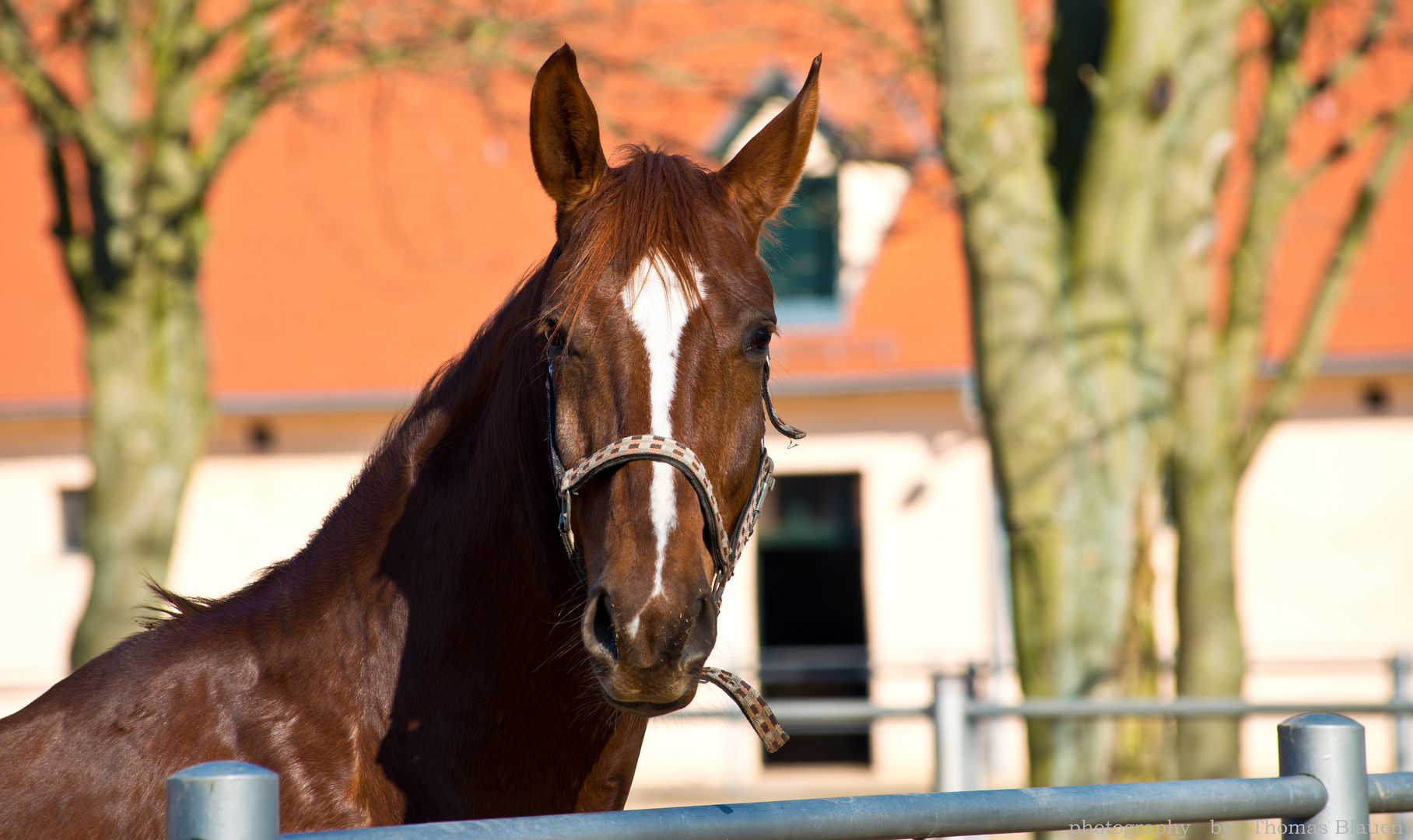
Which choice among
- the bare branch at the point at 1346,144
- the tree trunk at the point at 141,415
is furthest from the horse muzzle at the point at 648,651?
the bare branch at the point at 1346,144

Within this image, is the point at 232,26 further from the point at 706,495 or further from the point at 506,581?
the point at 706,495

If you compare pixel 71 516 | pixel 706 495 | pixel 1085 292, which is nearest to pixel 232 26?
pixel 1085 292

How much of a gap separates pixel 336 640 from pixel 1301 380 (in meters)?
5.83

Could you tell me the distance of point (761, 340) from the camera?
2.12 m

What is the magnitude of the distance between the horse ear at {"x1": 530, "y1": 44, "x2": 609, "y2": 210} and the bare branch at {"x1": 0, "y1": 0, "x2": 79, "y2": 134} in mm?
5552

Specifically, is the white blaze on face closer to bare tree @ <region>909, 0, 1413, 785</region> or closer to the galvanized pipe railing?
the galvanized pipe railing

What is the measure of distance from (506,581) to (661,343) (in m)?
0.54

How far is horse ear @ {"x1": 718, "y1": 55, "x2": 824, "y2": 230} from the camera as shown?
2.35 m

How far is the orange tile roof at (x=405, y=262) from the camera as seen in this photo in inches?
494

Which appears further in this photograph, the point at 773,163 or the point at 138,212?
the point at 138,212

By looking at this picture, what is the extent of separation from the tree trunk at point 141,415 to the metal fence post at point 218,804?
5.60m

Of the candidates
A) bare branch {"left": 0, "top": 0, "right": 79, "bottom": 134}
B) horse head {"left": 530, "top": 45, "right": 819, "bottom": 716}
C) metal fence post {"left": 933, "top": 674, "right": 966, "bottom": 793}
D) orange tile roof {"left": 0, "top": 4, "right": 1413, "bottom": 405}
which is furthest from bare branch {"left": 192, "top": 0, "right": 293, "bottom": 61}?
horse head {"left": 530, "top": 45, "right": 819, "bottom": 716}

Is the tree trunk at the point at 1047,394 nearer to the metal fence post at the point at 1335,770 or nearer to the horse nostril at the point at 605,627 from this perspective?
the metal fence post at the point at 1335,770

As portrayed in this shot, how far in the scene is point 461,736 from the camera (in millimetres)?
2145
